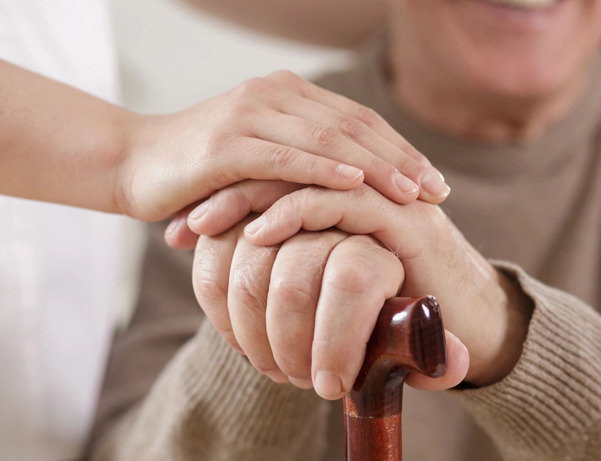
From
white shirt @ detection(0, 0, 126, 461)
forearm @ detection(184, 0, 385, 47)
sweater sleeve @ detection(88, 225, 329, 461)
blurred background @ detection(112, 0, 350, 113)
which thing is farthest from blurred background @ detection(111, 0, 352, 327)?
sweater sleeve @ detection(88, 225, 329, 461)

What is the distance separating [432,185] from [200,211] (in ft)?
0.53

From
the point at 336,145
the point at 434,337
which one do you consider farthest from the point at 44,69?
the point at 434,337

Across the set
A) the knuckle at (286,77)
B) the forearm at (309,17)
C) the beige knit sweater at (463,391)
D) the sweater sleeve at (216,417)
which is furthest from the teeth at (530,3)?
the sweater sleeve at (216,417)

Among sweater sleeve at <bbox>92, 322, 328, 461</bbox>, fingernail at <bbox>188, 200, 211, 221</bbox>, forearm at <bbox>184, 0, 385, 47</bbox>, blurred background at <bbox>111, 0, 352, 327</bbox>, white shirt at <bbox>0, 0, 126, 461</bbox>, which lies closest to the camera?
fingernail at <bbox>188, 200, 211, 221</bbox>

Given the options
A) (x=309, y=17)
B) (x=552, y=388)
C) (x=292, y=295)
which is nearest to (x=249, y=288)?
(x=292, y=295)

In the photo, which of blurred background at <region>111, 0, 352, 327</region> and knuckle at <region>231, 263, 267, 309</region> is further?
blurred background at <region>111, 0, 352, 327</region>

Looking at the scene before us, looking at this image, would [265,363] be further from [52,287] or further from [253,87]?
[52,287]

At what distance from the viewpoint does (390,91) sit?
1.02 metres

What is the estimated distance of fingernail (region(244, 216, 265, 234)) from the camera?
15.4 inches

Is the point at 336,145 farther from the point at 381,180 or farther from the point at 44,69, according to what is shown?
the point at 44,69

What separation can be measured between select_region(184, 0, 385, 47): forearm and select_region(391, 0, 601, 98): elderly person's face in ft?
0.96

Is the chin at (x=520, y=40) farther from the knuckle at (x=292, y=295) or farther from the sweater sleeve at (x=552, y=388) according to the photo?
the knuckle at (x=292, y=295)

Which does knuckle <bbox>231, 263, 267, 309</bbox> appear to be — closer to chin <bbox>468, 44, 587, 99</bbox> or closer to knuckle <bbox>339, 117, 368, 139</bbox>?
knuckle <bbox>339, 117, 368, 139</bbox>

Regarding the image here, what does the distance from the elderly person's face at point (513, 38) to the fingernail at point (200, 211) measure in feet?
1.79
